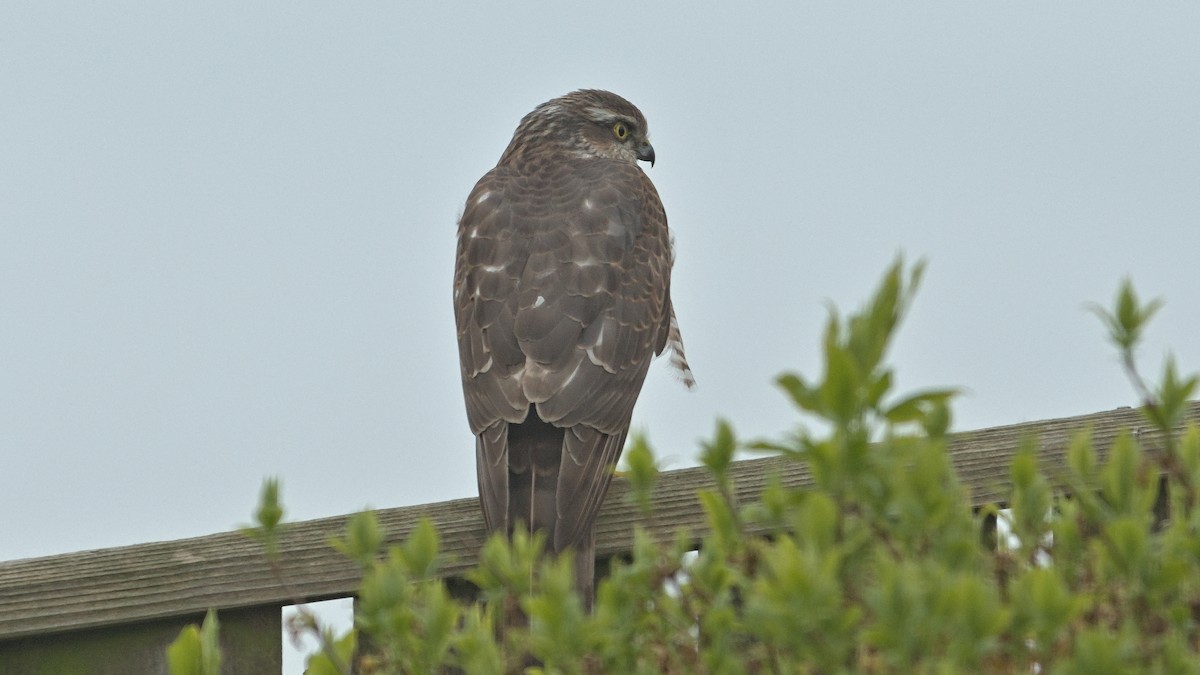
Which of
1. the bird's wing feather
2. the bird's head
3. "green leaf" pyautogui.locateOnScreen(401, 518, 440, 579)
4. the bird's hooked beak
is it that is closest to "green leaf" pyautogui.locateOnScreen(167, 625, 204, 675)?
"green leaf" pyautogui.locateOnScreen(401, 518, 440, 579)

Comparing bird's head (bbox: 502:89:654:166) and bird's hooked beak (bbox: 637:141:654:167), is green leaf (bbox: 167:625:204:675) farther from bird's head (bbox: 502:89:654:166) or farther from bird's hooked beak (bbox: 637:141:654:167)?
bird's hooked beak (bbox: 637:141:654:167)

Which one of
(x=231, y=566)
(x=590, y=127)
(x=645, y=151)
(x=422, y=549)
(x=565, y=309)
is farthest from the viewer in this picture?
(x=645, y=151)

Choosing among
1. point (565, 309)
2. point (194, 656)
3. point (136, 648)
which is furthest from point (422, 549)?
point (565, 309)

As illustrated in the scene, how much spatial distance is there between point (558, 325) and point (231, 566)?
238 centimetres

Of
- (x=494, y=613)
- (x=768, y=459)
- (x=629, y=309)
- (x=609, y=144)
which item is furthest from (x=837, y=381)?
(x=609, y=144)

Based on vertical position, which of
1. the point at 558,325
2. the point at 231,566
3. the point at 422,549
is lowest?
the point at 422,549

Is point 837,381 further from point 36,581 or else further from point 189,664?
point 36,581

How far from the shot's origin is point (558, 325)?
Result: 546 cm

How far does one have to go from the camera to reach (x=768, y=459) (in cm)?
344

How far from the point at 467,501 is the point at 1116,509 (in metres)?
1.86

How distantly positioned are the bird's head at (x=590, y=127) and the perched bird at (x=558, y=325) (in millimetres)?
150

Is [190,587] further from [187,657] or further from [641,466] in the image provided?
[641,466]

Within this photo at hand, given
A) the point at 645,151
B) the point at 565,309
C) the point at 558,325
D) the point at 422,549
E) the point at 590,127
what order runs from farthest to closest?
the point at 645,151
the point at 590,127
the point at 565,309
the point at 558,325
the point at 422,549

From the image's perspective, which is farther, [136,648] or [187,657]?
[136,648]
